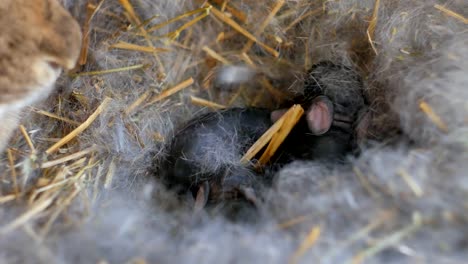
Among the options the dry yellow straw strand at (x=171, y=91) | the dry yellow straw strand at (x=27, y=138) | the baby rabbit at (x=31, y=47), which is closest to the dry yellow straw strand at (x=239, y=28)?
the dry yellow straw strand at (x=171, y=91)

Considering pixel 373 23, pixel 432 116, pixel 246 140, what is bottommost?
pixel 246 140

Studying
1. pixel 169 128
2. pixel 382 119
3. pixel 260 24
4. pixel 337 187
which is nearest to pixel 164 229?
pixel 337 187

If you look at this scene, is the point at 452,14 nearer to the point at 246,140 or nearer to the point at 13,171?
the point at 246,140

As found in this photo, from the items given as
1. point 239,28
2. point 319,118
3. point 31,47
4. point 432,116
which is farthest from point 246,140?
point 31,47

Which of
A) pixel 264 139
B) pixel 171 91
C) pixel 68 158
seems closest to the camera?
pixel 68 158

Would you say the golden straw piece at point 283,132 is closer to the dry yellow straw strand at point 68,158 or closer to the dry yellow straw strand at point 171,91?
the dry yellow straw strand at point 171,91
